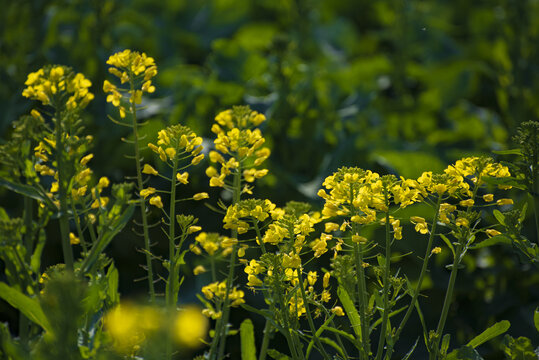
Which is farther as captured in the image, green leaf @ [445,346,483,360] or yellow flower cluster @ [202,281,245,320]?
yellow flower cluster @ [202,281,245,320]

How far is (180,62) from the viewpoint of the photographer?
359cm

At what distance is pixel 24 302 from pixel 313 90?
196 cm

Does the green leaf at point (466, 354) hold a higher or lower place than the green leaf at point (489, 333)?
lower

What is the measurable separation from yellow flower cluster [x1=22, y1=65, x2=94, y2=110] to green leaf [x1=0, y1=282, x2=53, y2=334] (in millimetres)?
329

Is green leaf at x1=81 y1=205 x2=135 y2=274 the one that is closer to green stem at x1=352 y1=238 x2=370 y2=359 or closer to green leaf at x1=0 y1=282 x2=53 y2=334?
green leaf at x1=0 y1=282 x2=53 y2=334

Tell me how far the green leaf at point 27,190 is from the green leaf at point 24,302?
17 centimetres

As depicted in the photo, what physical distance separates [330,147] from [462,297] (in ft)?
2.85

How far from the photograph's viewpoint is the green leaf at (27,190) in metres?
1.15

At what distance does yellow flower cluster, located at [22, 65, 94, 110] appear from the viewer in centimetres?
116

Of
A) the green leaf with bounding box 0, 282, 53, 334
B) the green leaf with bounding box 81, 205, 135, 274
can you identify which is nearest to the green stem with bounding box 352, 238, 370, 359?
the green leaf with bounding box 81, 205, 135, 274

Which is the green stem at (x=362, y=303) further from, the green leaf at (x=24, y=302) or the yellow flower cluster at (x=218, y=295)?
the green leaf at (x=24, y=302)

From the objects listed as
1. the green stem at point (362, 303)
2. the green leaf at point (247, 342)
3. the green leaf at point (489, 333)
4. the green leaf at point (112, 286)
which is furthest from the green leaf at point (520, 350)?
the green leaf at point (112, 286)

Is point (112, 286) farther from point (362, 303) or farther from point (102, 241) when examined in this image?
point (362, 303)

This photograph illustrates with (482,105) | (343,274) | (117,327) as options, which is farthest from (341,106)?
(117,327)
